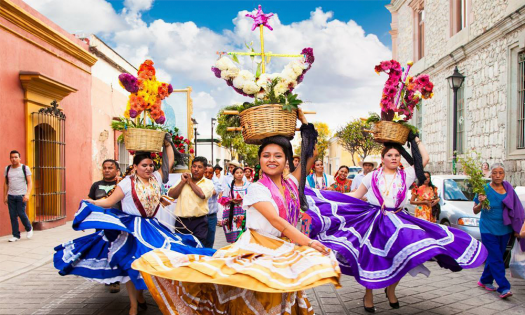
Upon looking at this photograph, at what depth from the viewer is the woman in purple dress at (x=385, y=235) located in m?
4.70

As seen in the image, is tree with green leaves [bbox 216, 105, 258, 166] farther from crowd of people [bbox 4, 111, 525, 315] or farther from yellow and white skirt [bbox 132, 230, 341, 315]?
yellow and white skirt [bbox 132, 230, 341, 315]

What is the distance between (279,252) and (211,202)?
4571mm

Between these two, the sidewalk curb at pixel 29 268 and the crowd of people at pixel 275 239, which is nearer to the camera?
the crowd of people at pixel 275 239

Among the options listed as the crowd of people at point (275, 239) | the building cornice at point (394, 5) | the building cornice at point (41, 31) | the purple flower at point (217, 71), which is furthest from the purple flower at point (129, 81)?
the building cornice at point (394, 5)

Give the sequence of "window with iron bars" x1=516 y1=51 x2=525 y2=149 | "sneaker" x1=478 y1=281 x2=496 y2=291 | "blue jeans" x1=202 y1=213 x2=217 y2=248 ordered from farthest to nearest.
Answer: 1. "window with iron bars" x1=516 y1=51 x2=525 y2=149
2. "blue jeans" x1=202 y1=213 x2=217 y2=248
3. "sneaker" x1=478 y1=281 x2=496 y2=291

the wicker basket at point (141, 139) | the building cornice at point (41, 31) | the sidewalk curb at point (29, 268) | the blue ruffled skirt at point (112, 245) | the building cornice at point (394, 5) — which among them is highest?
the building cornice at point (394, 5)

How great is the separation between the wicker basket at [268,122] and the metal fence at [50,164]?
33.0 feet

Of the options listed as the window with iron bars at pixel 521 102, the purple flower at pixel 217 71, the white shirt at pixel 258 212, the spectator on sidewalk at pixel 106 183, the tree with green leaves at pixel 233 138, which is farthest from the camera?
the window with iron bars at pixel 521 102

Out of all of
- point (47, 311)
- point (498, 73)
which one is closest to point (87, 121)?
point (47, 311)

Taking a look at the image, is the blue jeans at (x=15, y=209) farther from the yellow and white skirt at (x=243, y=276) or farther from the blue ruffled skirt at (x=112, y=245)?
the yellow and white skirt at (x=243, y=276)

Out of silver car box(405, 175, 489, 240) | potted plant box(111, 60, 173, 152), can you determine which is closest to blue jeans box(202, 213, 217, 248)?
potted plant box(111, 60, 173, 152)

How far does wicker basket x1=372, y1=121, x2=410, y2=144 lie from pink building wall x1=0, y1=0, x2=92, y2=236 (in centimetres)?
905

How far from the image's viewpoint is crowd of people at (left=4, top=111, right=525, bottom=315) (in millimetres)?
3283

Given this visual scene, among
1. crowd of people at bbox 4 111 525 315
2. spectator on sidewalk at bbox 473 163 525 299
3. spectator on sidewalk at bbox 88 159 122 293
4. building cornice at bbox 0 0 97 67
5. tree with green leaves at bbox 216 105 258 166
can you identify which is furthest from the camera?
building cornice at bbox 0 0 97 67
